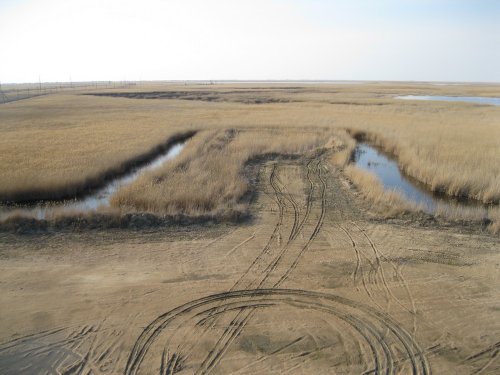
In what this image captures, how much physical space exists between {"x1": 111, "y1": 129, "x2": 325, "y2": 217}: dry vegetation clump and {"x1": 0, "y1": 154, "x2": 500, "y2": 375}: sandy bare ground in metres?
1.92

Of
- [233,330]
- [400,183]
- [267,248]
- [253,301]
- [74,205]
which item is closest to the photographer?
[233,330]

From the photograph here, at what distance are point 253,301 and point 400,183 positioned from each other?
1353 centimetres

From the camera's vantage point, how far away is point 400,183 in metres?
18.0

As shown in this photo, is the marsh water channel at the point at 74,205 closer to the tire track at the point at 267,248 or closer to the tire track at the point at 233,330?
the tire track at the point at 267,248

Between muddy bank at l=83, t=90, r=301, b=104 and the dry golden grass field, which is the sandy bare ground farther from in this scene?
muddy bank at l=83, t=90, r=301, b=104

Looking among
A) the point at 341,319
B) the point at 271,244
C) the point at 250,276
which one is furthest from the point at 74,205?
the point at 341,319

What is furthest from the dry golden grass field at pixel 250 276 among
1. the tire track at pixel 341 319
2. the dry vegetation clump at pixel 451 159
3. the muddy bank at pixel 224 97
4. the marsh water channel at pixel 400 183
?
the muddy bank at pixel 224 97

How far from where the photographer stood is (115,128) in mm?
31188

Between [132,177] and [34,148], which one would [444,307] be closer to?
[132,177]

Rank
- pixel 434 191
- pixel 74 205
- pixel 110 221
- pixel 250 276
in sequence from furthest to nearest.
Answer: pixel 434 191
pixel 74 205
pixel 110 221
pixel 250 276

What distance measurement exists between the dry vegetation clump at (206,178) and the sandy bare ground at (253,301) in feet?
6.30

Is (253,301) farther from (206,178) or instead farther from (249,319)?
(206,178)

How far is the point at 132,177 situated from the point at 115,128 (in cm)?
1492

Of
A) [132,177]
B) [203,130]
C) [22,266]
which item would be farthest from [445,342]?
[203,130]
